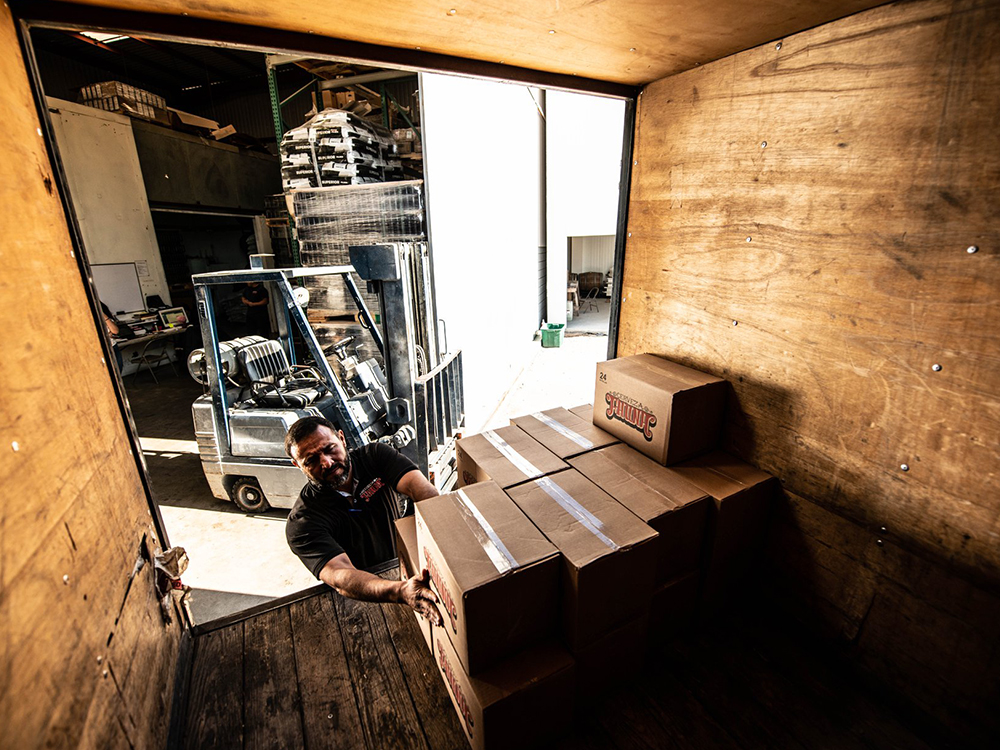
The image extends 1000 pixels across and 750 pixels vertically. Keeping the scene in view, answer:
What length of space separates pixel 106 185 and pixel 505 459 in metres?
10.5

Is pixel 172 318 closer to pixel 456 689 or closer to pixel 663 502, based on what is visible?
pixel 456 689

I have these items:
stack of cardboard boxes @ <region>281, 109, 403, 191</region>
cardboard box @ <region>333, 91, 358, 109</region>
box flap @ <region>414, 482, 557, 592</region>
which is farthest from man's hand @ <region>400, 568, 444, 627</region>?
cardboard box @ <region>333, 91, 358, 109</region>

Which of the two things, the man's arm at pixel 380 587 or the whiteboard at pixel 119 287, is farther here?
the whiteboard at pixel 119 287

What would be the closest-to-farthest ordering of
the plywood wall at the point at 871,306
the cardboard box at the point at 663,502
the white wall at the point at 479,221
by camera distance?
the plywood wall at the point at 871,306 < the cardboard box at the point at 663,502 < the white wall at the point at 479,221

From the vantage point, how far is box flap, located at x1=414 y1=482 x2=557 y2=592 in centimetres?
136

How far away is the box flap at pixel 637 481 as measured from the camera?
1.66m

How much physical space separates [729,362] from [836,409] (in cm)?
45

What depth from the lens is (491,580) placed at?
1312 millimetres

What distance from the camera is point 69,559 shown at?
113cm

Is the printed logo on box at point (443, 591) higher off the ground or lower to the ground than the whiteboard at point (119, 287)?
lower

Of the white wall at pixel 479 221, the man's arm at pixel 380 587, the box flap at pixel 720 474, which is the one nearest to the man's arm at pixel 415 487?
the man's arm at pixel 380 587

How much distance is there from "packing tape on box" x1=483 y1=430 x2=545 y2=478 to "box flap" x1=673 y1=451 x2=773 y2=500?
62 centimetres

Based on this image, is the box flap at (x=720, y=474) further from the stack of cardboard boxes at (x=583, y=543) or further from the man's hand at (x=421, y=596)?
the man's hand at (x=421, y=596)

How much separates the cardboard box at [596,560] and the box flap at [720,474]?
0.42 m
